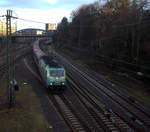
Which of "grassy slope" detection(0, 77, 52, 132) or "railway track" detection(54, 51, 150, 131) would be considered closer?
"grassy slope" detection(0, 77, 52, 132)

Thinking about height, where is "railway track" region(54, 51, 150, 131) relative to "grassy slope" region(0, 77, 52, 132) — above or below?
above

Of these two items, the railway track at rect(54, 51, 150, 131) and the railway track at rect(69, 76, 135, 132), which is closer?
the railway track at rect(69, 76, 135, 132)

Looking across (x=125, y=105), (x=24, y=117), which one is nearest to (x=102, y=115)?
(x=125, y=105)

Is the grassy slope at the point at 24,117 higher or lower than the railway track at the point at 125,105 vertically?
lower

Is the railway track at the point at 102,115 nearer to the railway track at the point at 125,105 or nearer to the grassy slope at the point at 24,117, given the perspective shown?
the railway track at the point at 125,105

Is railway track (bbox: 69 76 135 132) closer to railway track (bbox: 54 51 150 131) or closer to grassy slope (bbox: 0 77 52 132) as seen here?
railway track (bbox: 54 51 150 131)

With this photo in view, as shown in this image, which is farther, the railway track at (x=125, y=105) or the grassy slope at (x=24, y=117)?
the railway track at (x=125, y=105)

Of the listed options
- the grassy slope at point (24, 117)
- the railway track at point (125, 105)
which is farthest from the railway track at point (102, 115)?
the grassy slope at point (24, 117)

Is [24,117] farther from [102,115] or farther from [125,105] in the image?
[125,105]

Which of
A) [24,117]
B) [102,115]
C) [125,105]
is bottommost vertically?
[24,117]

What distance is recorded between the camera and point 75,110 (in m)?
15.6

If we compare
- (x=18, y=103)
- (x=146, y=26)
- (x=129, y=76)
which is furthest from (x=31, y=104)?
(x=146, y=26)

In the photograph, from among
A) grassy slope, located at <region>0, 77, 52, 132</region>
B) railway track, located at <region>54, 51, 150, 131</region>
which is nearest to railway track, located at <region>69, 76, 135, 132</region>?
railway track, located at <region>54, 51, 150, 131</region>

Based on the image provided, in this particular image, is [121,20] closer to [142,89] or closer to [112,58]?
[112,58]
